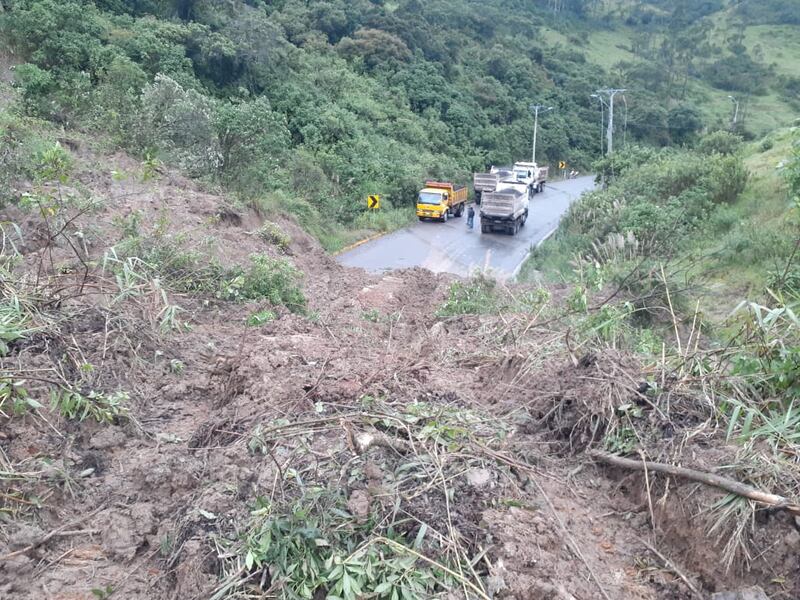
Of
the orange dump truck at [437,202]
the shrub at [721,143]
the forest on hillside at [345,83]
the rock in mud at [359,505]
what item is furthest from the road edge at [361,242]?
the shrub at [721,143]

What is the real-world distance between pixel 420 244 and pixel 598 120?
3995 centimetres

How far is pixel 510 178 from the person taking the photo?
35.2 m

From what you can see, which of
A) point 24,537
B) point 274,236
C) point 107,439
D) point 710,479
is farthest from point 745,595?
point 274,236

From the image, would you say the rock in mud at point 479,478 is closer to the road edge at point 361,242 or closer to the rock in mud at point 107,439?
the rock in mud at point 107,439

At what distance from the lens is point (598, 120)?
183 ft

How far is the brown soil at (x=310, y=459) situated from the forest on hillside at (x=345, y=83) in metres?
4.18

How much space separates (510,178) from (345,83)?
11.0 m

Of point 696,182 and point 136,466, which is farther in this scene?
point 696,182

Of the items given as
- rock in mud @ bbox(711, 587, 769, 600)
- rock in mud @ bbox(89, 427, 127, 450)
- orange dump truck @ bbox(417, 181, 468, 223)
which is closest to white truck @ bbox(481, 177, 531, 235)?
orange dump truck @ bbox(417, 181, 468, 223)

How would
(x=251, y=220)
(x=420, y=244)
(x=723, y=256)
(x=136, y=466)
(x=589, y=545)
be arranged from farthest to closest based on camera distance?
(x=420, y=244) < (x=251, y=220) < (x=723, y=256) < (x=136, y=466) < (x=589, y=545)

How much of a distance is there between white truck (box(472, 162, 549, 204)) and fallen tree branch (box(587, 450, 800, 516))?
26.7 meters

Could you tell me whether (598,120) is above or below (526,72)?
below

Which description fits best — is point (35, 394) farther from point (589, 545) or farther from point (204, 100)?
point (204, 100)

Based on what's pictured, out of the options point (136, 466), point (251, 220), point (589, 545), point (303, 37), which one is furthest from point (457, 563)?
point (303, 37)
